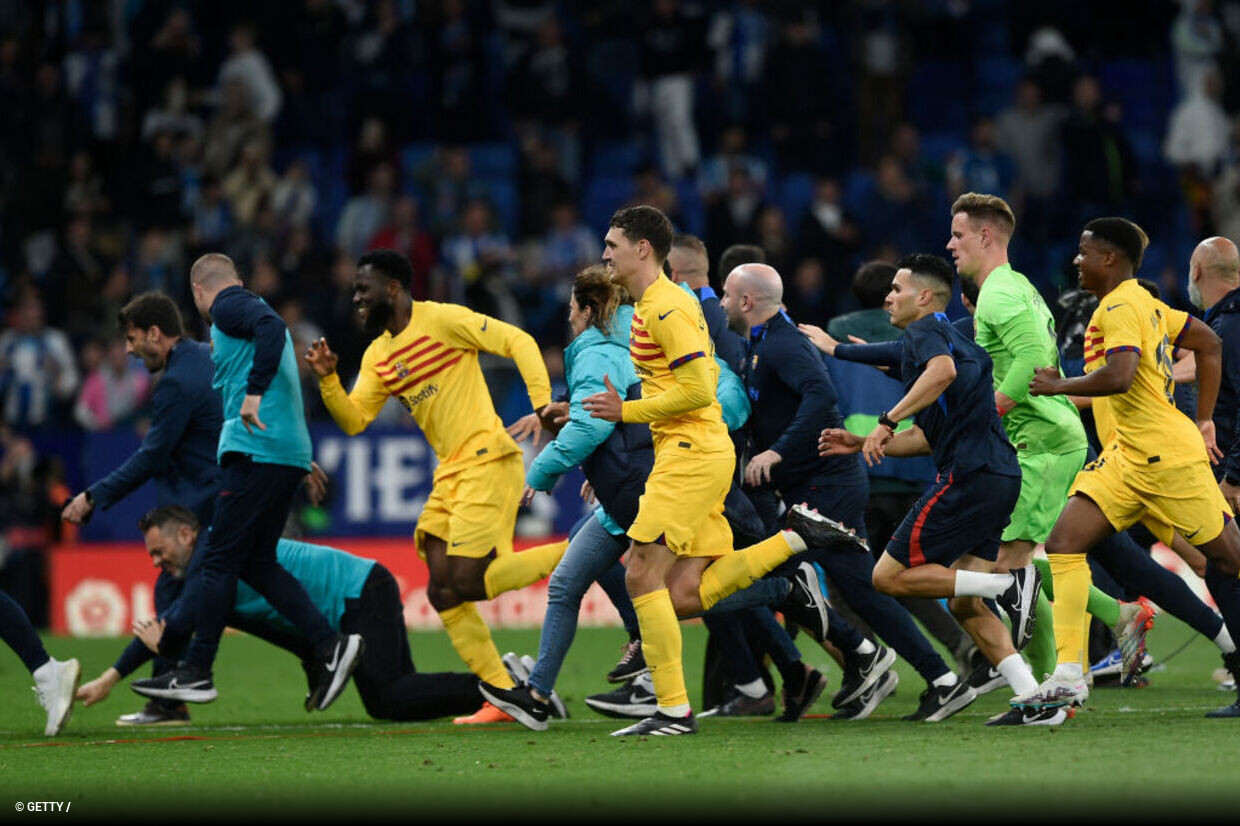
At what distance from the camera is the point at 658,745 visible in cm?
730

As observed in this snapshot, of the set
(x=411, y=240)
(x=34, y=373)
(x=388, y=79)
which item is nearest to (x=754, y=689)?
(x=411, y=240)

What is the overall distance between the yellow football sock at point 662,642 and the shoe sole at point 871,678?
108cm

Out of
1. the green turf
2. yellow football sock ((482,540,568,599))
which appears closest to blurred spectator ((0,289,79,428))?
the green turf

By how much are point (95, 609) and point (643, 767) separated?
10645 millimetres

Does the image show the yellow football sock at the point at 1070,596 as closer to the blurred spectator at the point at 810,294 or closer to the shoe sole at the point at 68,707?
the shoe sole at the point at 68,707

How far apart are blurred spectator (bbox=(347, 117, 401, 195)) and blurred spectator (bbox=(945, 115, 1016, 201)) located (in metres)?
5.89

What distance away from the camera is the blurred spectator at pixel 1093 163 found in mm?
17750

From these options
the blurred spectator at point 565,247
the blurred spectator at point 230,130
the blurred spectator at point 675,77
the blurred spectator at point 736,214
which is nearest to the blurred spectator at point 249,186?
the blurred spectator at point 230,130

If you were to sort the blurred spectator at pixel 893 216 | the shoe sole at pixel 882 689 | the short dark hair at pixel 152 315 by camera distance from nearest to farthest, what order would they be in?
the shoe sole at pixel 882 689, the short dark hair at pixel 152 315, the blurred spectator at pixel 893 216

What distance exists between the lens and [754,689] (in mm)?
8883

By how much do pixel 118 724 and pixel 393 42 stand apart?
1241 centimetres

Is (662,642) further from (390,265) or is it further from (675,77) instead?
(675,77)

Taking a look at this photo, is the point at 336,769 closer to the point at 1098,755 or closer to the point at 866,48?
the point at 1098,755

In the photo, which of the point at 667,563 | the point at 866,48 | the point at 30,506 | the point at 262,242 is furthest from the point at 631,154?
the point at 667,563
